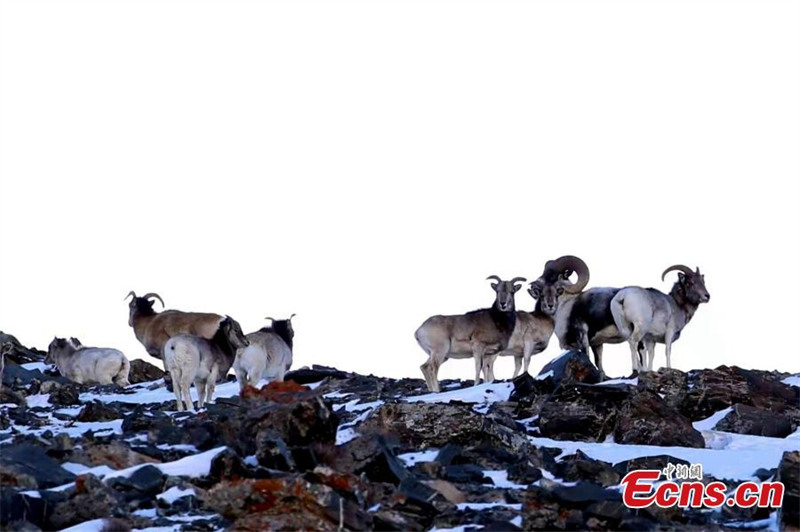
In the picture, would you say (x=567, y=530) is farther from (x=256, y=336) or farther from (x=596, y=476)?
(x=256, y=336)

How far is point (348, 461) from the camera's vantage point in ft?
48.6

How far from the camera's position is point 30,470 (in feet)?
49.9

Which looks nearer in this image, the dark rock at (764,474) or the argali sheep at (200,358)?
the dark rock at (764,474)

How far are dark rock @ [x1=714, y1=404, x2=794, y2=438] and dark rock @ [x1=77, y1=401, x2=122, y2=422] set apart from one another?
344 inches

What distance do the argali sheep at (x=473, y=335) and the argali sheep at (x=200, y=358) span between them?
11.1 ft

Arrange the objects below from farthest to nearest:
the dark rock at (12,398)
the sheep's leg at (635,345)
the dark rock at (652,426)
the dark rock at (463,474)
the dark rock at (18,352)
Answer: the dark rock at (18,352)
the sheep's leg at (635,345)
the dark rock at (12,398)
the dark rock at (652,426)
the dark rock at (463,474)

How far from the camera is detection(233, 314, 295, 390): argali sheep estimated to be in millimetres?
25000

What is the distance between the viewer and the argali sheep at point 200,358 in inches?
907

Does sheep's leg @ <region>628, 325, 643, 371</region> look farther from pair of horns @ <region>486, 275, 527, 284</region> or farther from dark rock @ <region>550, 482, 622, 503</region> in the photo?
dark rock @ <region>550, 482, 622, 503</region>

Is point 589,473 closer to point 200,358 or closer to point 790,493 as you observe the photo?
point 790,493

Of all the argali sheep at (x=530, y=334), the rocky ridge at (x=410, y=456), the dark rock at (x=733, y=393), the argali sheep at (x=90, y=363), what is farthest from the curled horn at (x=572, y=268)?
the argali sheep at (x=90, y=363)

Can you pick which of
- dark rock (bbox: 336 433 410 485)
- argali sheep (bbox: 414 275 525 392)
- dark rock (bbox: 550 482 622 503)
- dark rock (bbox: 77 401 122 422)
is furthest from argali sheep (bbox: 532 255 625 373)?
dark rock (bbox: 550 482 622 503)

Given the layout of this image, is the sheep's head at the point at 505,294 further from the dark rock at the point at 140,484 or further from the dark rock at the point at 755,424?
the dark rock at the point at 140,484

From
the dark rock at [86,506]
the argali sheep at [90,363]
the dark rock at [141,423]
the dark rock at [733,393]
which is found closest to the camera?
the dark rock at [86,506]
